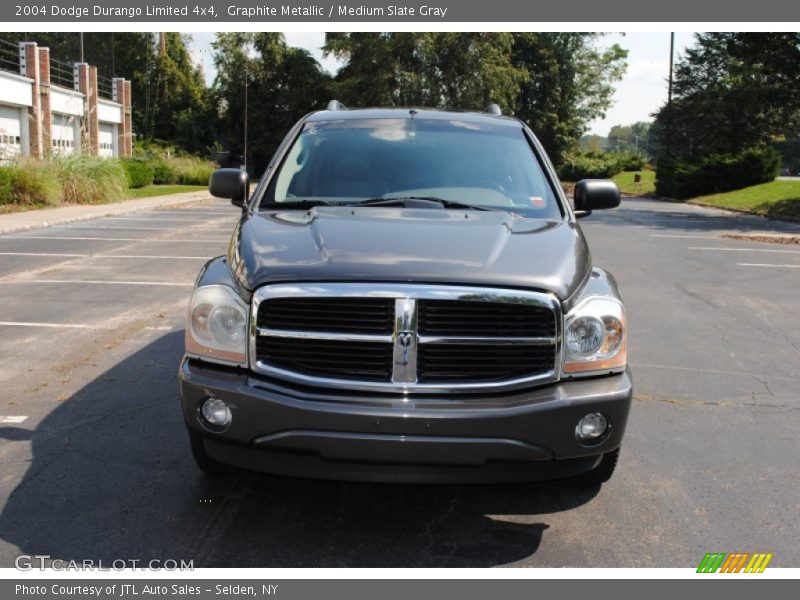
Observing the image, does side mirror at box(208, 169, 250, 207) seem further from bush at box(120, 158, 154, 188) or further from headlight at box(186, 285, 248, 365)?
bush at box(120, 158, 154, 188)

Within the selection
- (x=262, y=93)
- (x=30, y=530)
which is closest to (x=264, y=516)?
(x=30, y=530)

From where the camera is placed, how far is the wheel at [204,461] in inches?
152

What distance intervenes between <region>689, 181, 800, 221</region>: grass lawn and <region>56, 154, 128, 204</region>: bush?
2016 centimetres

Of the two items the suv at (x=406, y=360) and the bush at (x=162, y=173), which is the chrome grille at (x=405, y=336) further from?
the bush at (x=162, y=173)

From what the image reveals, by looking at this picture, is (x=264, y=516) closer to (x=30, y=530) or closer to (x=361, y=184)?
(x=30, y=530)

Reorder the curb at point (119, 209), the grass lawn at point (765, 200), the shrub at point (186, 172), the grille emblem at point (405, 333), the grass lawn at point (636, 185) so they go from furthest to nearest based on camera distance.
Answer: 1. the grass lawn at point (636, 185)
2. the shrub at point (186, 172)
3. the grass lawn at point (765, 200)
4. the curb at point (119, 209)
5. the grille emblem at point (405, 333)

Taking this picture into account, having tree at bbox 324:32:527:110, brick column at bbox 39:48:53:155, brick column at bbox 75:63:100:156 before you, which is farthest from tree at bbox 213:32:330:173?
brick column at bbox 39:48:53:155

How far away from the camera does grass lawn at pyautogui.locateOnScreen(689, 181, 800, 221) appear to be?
86.3ft

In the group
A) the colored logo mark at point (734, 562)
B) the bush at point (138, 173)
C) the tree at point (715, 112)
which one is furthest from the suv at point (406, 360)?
the tree at point (715, 112)

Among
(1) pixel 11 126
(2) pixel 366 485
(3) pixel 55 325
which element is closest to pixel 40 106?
(1) pixel 11 126

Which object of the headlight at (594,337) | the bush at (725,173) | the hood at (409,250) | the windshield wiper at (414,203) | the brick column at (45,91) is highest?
the brick column at (45,91)

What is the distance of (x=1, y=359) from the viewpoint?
6.60m

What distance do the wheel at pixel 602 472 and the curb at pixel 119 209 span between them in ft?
48.8

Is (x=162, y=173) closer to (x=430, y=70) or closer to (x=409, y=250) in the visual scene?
(x=430, y=70)
